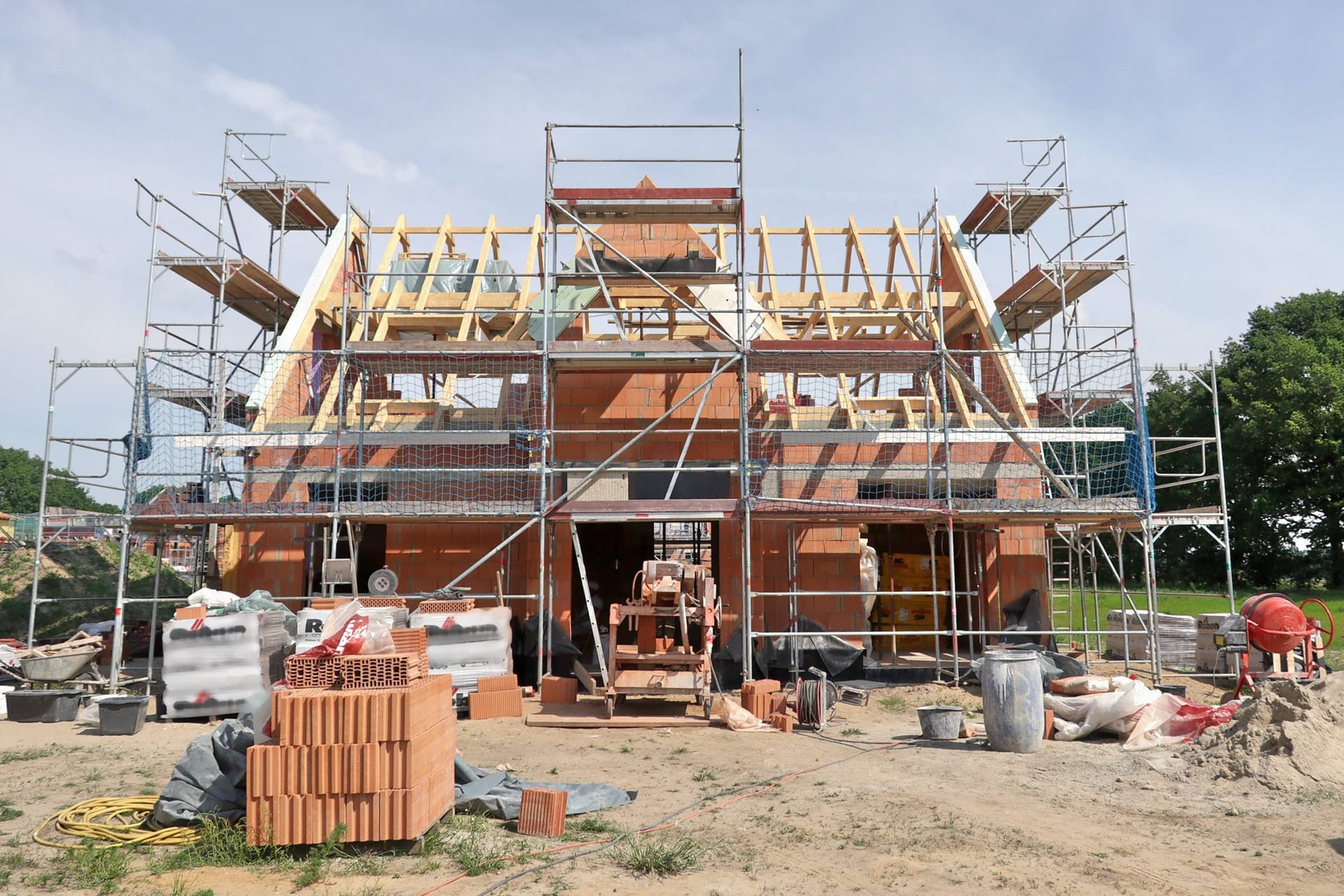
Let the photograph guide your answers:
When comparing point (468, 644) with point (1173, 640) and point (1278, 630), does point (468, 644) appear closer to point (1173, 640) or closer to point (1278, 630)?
point (1278, 630)

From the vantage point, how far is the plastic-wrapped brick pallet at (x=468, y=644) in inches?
476

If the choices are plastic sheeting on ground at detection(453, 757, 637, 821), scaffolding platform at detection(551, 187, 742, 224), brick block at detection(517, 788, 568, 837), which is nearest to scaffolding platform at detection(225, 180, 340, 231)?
scaffolding platform at detection(551, 187, 742, 224)

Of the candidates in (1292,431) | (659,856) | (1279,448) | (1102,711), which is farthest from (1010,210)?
(1279,448)

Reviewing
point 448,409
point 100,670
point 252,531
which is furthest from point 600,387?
point 100,670

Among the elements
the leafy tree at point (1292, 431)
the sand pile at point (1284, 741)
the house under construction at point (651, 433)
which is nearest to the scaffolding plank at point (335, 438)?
the house under construction at point (651, 433)

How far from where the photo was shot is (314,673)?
6.16 m

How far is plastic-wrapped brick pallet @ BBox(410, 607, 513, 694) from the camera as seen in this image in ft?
39.7

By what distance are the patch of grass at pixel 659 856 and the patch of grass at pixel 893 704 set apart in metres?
6.63

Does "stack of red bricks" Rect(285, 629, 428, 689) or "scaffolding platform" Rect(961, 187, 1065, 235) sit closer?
"stack of red bricks" Rect(285, 629, 428, 689)

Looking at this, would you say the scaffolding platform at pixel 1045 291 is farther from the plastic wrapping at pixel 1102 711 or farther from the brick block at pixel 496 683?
the brick block at pixel 496 683

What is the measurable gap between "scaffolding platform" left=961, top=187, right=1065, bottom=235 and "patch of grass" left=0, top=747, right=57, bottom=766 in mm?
15038

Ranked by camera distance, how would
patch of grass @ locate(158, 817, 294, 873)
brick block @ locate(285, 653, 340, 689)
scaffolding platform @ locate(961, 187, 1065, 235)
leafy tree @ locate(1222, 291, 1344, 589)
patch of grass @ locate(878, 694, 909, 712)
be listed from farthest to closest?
leafy tree @ locate(1222, 291, 1344, 589)
scaffolding platform @ locate(961, 187, 1065, 235)
patch of grass @ locate(878, 694, 909, 712)
brick block @ locate(285, 653, 340, 689)
patch of grass @ locate(158, 817, 294, 873)

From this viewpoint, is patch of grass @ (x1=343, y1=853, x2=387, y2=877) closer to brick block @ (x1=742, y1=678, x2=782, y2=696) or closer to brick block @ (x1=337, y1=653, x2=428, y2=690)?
brick block @ (x1=337, y1=653, x2=428, y2=690)

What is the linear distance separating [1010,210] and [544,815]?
43.7 ft
